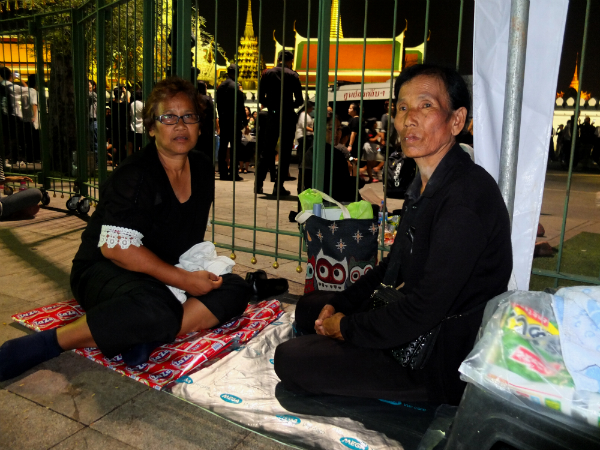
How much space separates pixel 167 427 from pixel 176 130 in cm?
156

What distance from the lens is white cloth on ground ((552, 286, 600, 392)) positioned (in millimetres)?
1305

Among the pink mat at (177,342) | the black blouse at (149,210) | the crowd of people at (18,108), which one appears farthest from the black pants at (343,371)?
the crowd of people at (18,108)

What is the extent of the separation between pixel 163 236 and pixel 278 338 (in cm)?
90

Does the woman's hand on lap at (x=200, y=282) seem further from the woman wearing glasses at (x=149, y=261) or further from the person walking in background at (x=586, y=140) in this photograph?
the person walking in background at (x=586, y=140)

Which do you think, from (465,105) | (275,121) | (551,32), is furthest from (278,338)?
(275,121)

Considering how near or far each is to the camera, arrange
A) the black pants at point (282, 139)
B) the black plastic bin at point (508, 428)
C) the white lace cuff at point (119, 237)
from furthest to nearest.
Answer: the black pants at point (282, 139) → the white lace cuff at point (119, 237) → the black plastic bin at point (508, 428)

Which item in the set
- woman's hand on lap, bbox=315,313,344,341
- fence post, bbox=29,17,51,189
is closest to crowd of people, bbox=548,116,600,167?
fence post, bbox=29,17,51,189

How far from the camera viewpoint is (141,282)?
2662 millimetres

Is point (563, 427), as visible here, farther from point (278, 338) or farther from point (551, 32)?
point (278, 338)

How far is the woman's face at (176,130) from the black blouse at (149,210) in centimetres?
10

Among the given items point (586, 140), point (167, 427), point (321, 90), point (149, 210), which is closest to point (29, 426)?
point (167, 427)

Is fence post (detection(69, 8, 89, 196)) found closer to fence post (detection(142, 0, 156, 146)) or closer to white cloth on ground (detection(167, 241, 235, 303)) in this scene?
fence post (detection(142, 0, 156, 146))

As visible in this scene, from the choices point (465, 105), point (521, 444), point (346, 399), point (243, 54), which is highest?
point (243, 54)

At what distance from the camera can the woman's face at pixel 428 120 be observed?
2150mm
